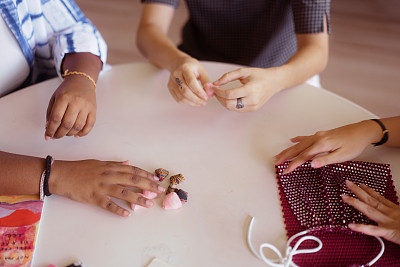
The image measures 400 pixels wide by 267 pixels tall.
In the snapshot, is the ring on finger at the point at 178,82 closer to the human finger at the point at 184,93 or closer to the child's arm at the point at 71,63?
the human finger at the point at 184,93

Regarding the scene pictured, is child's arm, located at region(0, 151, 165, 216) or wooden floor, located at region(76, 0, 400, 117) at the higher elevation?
child's arm, located at region(0, 151, 165, 216)

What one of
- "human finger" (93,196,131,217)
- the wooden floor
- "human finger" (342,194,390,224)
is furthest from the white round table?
the wooden floor

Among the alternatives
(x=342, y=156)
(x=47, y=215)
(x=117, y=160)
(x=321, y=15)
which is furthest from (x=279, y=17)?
(x=47, y=215)

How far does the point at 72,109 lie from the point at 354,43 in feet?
6.83

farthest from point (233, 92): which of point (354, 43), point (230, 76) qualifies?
point (354, 43)

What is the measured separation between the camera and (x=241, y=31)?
4.28 feet

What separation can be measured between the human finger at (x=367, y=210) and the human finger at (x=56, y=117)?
58 centimetres

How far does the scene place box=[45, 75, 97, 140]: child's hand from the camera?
0.78 metres

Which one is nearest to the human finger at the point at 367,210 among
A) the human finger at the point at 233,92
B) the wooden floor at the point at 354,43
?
the human finger at the point at 233,92

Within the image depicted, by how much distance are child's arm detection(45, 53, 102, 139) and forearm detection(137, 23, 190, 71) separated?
0.21 m

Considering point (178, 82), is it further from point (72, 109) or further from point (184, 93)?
point (72, 109)

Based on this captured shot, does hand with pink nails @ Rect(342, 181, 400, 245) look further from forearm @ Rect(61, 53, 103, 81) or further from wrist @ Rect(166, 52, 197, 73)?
forearm @ Rect(61, 53, 103, 81)

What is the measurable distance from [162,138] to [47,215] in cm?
28

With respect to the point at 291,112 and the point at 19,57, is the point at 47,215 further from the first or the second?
the point at 291,112
